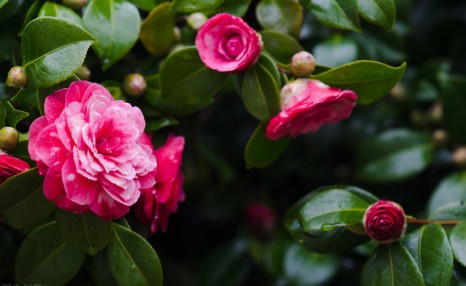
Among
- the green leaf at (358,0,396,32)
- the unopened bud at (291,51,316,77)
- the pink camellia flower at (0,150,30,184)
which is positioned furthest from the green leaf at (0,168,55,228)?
the green leaf at (358,0,396,32)

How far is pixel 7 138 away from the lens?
1066mm

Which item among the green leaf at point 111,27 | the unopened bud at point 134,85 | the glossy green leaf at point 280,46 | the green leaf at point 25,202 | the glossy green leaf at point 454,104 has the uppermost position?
the green leaf at point 111,27

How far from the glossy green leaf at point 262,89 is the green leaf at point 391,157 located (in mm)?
526

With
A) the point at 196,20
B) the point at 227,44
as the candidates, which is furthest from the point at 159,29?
the point at 227,44

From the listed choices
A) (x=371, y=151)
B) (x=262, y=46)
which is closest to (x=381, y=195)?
(x=371, y=151)

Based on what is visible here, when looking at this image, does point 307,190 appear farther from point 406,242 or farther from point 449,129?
point 406,242

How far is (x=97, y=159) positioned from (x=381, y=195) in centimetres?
93

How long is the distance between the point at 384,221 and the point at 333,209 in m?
0.10

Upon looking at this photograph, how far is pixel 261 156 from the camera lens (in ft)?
4.04

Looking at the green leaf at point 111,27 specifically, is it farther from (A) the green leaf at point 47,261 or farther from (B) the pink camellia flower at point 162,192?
(A) the green leaf at point 47,261

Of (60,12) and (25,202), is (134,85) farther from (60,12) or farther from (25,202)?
(25,202)

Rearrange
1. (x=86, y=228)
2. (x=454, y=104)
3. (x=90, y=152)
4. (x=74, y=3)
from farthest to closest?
(x=454, y=104)
(x=74, y=3)
(x=86, y=228)
(x=90, y=152)

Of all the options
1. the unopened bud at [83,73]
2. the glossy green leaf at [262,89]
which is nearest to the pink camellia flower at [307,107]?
the glossy green leaf at [262,89]

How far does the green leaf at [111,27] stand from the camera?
1181 mm
